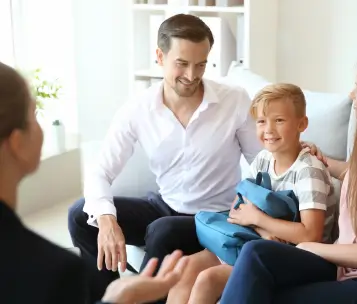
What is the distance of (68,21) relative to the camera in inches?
152

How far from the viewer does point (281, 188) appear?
204 cm

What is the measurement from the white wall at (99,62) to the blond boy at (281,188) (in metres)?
2.16

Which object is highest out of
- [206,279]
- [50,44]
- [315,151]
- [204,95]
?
[50,44]

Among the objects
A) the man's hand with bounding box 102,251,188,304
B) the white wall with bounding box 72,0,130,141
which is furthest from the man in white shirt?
the white wall with bounding box 72,0,130,141

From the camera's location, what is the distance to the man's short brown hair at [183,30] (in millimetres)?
2252

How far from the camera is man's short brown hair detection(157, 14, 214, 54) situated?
2252mm

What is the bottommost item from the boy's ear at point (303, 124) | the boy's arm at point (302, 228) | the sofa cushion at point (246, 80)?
the boy's arm at point (302, 228)

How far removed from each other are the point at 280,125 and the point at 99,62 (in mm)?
2311

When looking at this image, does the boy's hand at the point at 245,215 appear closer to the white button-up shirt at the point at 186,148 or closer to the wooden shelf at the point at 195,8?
the white button-up shirt at the point at 186,148

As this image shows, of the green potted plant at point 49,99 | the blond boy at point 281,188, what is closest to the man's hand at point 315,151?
the blond boy at point 281,188

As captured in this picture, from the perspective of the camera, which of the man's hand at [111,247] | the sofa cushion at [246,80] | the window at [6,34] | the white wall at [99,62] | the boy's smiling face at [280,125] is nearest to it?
the boy's smiling face at [280,125]

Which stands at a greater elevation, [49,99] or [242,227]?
[49,99]

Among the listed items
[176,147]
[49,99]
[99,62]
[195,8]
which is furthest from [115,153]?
[99,62]

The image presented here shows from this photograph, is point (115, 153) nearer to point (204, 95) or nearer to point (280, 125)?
point (204, 95)
